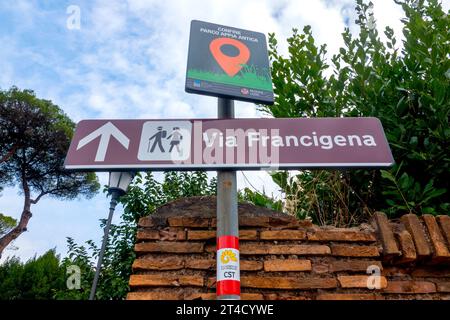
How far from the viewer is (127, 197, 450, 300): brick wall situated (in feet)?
5.76

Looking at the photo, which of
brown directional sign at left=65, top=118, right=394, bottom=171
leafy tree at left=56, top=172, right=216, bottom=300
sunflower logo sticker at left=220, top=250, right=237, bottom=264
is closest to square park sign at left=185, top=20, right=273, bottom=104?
brown directional sign at left=65, top=118, right=394, bottom=171

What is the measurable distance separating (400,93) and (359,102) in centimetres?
29

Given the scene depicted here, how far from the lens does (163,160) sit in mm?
1685

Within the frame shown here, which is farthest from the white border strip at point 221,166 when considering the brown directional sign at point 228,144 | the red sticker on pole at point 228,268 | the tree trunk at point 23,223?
the tree trunk at point 23,223

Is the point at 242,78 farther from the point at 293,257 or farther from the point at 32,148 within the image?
the point at 32,148

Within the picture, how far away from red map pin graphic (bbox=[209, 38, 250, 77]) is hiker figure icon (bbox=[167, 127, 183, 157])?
0.40 metres

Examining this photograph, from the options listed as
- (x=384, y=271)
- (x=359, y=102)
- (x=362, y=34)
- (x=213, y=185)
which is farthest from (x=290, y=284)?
(x=213, y=185)

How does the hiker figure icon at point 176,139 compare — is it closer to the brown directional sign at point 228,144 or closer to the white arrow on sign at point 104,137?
the brown directional sign at point 228,144

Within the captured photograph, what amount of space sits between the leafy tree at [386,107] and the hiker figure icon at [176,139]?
129cm

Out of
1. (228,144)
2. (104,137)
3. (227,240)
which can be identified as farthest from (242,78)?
(227,240)

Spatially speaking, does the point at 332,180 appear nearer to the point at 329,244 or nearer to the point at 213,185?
the point at 329,244

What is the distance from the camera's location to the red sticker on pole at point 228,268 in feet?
4.71

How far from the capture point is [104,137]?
1.77 m

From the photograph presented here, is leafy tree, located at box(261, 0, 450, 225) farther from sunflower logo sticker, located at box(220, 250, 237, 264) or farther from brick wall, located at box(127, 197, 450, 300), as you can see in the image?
sunflower logo sticker, located at box(220, 250, 237, 264)
